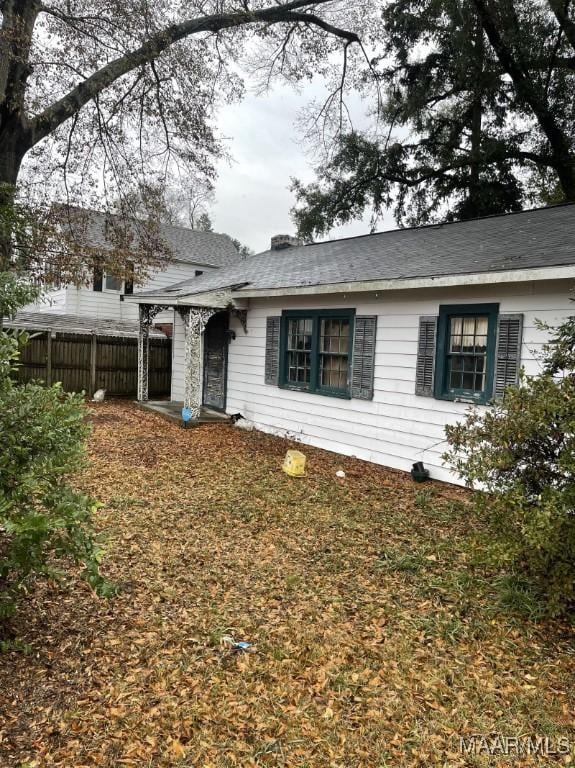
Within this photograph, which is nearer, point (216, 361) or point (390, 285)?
point (390, 285)

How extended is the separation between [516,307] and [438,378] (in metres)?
1.36

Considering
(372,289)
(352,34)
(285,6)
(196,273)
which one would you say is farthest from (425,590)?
(196,273)

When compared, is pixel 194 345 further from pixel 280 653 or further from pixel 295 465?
pixel 280 653

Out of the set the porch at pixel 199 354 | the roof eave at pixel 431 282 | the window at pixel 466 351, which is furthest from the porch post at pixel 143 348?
the window at pixel 466 351

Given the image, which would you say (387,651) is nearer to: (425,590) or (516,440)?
(425,590)

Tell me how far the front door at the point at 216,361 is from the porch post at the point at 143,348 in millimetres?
1743

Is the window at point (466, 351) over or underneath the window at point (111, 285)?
underneath

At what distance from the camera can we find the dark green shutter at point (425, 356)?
23.1ft

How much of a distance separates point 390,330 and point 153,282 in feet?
52.3

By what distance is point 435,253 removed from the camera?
26.1 ft

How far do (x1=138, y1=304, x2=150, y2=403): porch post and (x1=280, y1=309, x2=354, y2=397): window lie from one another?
4.75m

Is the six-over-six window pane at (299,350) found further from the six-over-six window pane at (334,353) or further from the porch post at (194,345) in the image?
the porch post at (194,345)

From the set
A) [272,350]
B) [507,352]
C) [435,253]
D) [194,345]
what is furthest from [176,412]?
[507,352]

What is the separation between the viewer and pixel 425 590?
4027 millimetres
